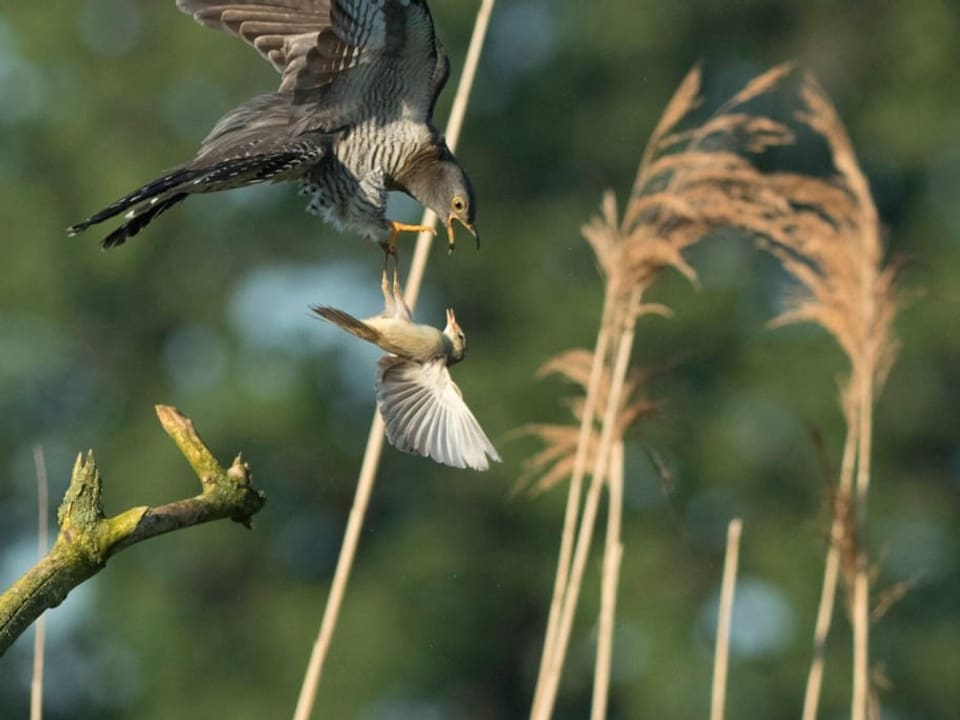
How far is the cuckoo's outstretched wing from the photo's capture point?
3.47 meters

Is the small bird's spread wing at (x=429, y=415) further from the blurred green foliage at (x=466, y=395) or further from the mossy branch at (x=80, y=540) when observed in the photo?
the blurred green foliage at (x=466, y=395)

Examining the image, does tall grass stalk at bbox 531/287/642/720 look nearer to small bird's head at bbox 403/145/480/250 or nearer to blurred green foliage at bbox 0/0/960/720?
small bird's head at bbox 403/145/480/250

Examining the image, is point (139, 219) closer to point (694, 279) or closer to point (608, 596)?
point (694, 279)

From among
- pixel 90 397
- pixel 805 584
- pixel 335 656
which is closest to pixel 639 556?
pixel 805 584

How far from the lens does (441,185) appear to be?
3.68m

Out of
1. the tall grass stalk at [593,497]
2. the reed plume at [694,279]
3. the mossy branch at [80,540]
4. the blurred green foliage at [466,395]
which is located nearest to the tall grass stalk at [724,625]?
the reed plume at [694,279]

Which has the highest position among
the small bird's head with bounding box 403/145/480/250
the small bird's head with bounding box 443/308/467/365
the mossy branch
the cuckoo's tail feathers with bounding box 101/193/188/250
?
the small bird's head with bounding box 403/145/480/250

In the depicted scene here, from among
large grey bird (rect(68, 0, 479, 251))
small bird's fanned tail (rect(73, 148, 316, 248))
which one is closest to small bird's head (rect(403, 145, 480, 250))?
large grey bird (rect(68, 0, 479, 251))

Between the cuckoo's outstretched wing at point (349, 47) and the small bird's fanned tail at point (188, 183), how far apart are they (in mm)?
219

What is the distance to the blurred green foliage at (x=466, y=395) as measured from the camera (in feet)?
45.9

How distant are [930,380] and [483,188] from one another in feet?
12.4

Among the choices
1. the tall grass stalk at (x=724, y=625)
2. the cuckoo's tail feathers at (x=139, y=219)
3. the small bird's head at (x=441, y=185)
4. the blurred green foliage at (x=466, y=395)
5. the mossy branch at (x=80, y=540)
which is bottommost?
the mossy branch at (x=80, y=540)

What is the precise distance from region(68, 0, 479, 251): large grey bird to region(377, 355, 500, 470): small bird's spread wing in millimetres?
295

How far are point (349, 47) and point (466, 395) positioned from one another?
35.1 feet
